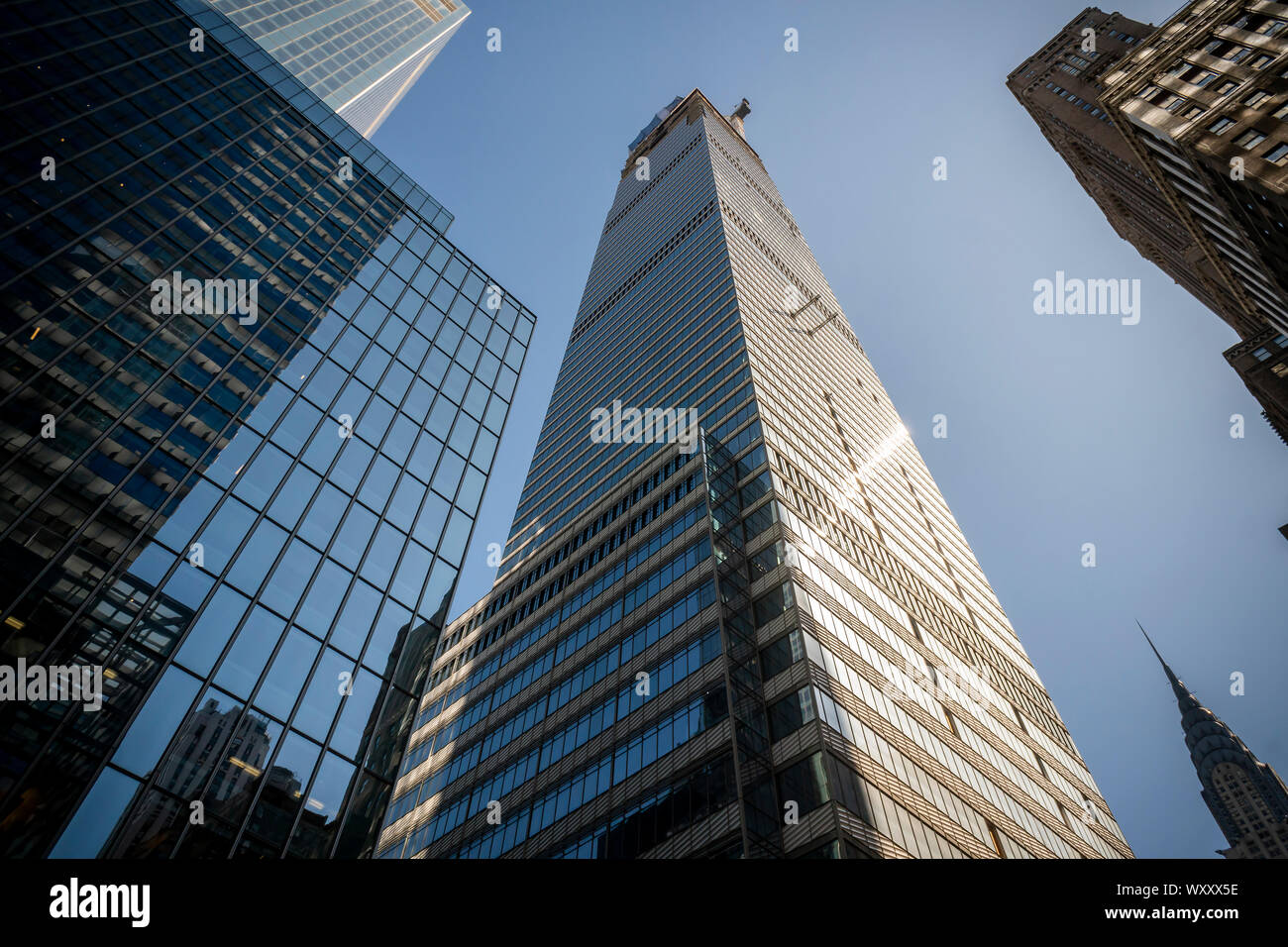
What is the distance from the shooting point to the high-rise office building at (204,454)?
547 inches

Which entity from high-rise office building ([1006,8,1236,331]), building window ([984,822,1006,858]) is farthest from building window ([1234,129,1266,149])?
high-rise office building ([1006,8,1236,331])

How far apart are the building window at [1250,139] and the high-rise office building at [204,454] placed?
40598 mm

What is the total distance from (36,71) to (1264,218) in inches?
2147

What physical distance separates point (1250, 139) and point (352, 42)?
315ft

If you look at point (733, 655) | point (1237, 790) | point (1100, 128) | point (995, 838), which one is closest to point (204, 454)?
point (733, 655)

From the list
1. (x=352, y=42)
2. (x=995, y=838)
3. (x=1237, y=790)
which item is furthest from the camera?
(x=1237, y=790)

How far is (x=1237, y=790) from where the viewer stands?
159125mm

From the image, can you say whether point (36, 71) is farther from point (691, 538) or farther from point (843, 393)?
point (843, 393)

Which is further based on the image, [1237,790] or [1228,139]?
[1237,790]

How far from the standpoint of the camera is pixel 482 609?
214ft

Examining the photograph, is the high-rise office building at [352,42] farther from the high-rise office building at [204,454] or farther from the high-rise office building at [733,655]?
the high-rise office building at [733,655]

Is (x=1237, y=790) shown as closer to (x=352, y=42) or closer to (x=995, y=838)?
(x=995, y=838)

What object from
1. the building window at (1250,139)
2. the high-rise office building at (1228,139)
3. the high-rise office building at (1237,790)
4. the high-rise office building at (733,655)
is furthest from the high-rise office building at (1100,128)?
the high-rise office building at (1237,790)
